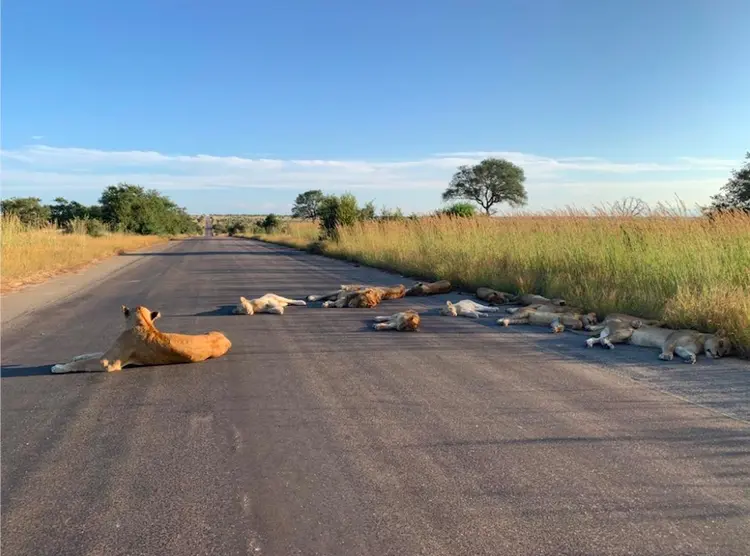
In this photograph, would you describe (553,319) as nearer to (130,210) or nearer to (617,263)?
(617,263)

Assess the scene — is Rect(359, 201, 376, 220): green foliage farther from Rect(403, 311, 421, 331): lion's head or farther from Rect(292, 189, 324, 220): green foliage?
Rect(292, 189, 324, 220): green foliage

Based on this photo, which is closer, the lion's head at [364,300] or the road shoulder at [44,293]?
the road shoulder at [44,293]

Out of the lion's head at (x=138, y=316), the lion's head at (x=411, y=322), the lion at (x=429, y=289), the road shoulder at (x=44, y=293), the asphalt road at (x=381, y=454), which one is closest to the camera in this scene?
the asphalt road at (x=381, y=454)

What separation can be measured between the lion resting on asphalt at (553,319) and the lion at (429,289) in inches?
132

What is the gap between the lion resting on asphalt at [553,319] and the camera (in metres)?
8.11

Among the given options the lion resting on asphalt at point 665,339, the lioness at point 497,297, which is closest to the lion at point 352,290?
the lioness at point 497,297

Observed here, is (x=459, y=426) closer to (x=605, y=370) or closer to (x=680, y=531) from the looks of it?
(x=680, y=531)

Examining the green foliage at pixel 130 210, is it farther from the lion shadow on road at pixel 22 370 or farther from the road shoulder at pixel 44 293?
the lion shadow on road at pixel 22 370

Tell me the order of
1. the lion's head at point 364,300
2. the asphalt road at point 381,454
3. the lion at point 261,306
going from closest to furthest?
the asphalt road at point 381,454
the lion at point 261,306
the lion's head at point 364,300

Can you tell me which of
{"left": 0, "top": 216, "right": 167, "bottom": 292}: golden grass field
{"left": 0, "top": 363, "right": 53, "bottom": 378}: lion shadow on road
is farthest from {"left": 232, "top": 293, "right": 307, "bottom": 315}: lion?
{"left": 0, "top": 216, "right": 167, "bottom": 292}: golden grass field

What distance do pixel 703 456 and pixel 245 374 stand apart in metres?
4.01

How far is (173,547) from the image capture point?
274 cm

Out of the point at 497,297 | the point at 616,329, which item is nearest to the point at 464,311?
the point at 497,297

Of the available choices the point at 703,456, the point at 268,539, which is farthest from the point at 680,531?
the point at 268,539
